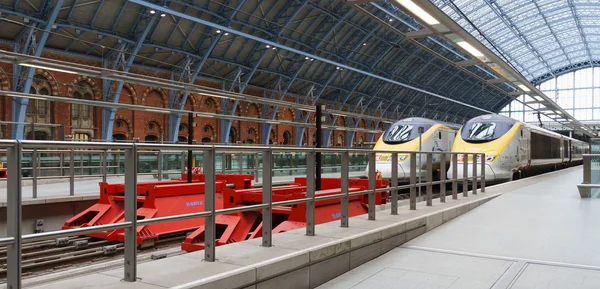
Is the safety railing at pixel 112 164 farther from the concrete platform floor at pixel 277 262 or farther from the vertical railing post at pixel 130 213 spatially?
the vertical railing post at pixel 130 213

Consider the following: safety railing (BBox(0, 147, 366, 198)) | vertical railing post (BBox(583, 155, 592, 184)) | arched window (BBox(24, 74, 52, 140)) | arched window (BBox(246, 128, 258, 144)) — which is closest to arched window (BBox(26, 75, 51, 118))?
arched window (BBox(24, 74, 52, 140))

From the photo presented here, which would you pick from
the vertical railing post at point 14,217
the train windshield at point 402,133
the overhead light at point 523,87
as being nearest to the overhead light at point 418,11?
the vertical railing post at point 14,217

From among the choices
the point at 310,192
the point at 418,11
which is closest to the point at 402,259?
the point at 310,192

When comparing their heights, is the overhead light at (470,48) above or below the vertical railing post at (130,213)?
above

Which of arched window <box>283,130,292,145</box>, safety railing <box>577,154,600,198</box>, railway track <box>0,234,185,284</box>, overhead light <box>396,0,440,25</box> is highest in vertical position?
overhead light <box>396,0,440,25</box>

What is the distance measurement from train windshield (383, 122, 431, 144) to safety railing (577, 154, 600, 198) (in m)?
8.02

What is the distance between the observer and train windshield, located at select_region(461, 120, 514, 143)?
58.1 feet

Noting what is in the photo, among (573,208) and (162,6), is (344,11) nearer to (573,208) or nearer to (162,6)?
(162,6)

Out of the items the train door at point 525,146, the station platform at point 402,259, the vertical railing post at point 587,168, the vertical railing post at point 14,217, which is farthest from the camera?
the train door at point 525,146

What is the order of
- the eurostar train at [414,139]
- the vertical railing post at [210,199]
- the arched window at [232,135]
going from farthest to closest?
1. the arched window at [232,135]
2. the eurostar train at [414,139]
3. the vertical railing post at [210,199]

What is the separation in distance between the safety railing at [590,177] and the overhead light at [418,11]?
5.04 m

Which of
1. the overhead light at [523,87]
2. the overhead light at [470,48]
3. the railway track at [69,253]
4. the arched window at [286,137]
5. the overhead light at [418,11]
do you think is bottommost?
the railway track at [69,253]

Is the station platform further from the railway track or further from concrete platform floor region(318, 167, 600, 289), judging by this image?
the railway track

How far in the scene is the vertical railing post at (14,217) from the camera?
2982 millimetres
